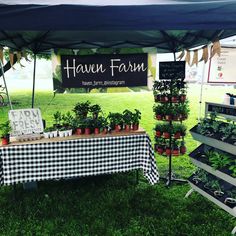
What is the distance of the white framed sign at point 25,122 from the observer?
302 centimetres

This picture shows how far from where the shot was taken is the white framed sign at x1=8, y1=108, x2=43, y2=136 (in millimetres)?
3016

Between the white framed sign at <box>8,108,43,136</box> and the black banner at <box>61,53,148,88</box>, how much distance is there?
478 millimetres

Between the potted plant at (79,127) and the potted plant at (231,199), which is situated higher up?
the potted plant at (79,127)

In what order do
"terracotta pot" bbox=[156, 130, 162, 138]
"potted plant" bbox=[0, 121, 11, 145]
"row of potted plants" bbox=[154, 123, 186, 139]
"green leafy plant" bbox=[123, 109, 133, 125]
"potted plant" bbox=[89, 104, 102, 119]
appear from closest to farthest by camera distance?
1. "potted plant" bbox=[0, 121, 11, 145]
2. "green leafy plant" bbox=[123, 109, 133, 125]
3. "potted plant" bbox=[89, 104, 102, 119]
4. "row of potted plants" bbox=[154, 123, 186, 139]
5. "terracotta pot" bbox=[156, 130, 162, 138]

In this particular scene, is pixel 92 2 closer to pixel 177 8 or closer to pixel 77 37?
pixel 177 8

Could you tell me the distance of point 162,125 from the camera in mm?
3871

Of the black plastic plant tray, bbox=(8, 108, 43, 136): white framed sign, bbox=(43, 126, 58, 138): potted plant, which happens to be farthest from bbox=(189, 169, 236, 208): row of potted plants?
bbox=(8, 108, 43, 136): white framed sign

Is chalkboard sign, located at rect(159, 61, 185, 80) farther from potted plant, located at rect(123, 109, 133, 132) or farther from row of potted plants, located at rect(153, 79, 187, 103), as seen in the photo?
potted plant, located at rect(123, 109, 133, 132)

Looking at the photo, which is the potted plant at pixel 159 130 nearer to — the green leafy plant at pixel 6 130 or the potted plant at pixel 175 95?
the potted plant at pixel 175 95

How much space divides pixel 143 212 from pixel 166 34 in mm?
2308

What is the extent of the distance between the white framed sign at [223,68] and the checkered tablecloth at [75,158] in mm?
2272

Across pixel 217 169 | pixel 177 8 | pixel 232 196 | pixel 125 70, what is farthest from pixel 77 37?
pixel 232 196

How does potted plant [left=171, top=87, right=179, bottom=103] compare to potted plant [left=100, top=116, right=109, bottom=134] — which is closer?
potted plant [left=100, top=116, right=109, bottom=134]

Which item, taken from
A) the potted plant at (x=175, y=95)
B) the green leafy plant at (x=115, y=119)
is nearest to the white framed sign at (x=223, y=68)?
the potted plant at (x=175, y=95)
